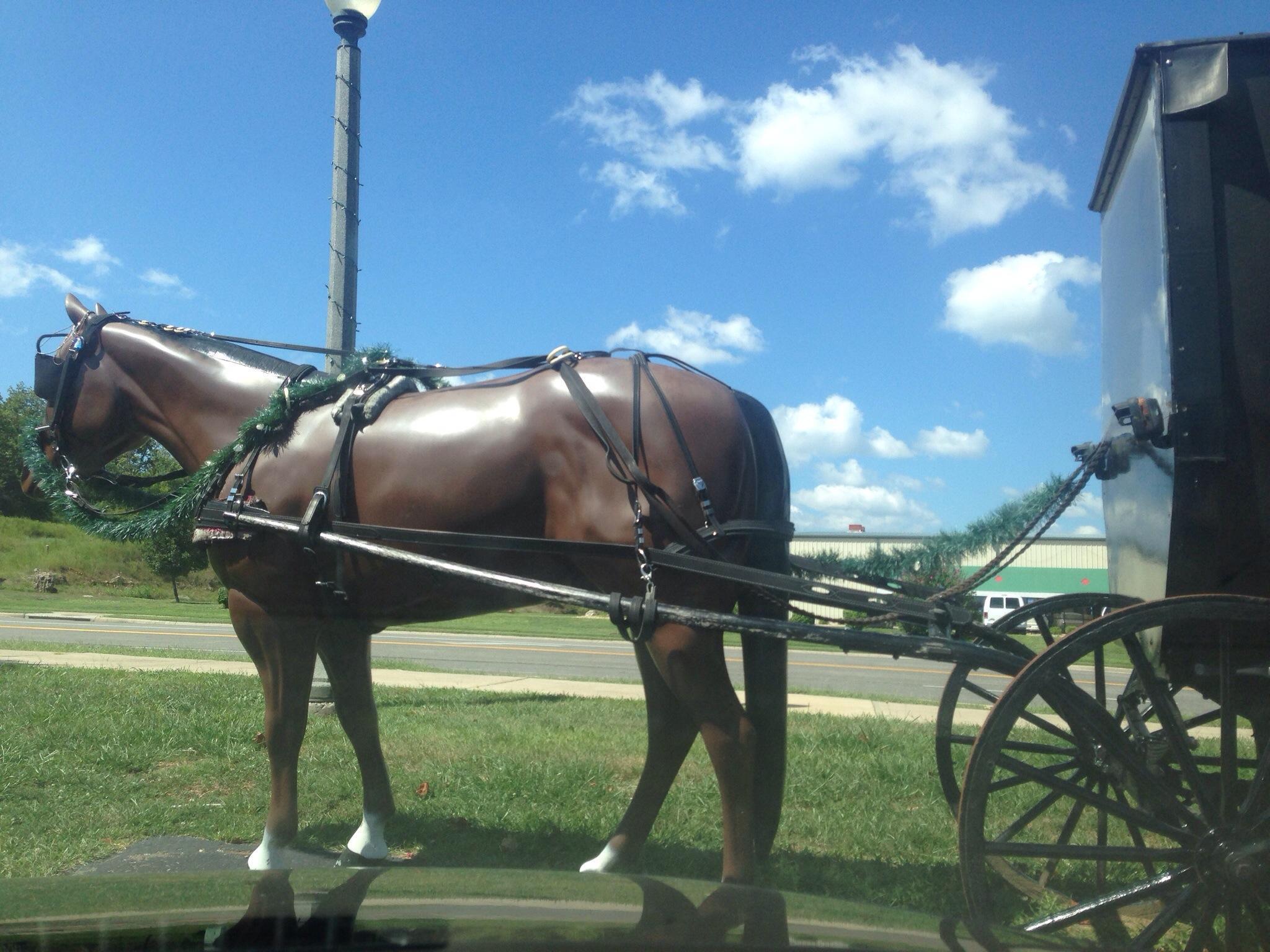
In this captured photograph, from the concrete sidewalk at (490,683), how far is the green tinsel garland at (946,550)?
16.9 ft

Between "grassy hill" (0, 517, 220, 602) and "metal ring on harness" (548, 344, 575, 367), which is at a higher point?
"metal ring on harness" (548, 344, 575, 367)

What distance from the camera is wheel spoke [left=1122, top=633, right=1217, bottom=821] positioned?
8.63 feet

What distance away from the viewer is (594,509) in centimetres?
335

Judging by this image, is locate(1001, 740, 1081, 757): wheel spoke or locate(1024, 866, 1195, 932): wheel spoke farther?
locate(1001, 740, 1081, 757): wheel spoke

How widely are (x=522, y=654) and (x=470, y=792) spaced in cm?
1114

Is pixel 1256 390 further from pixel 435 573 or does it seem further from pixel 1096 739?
pixel 435 573

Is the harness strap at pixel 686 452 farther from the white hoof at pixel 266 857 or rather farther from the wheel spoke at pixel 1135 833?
the white hoof at pixel 266 857

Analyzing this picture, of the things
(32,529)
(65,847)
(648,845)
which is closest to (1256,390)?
(648,845)

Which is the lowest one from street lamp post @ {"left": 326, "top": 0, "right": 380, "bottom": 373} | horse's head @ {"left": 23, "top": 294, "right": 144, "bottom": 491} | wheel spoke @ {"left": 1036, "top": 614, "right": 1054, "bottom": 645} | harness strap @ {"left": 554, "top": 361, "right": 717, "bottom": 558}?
wheel spoke @ {"left": 1036, "top": 614, "right": 1054, "bottom": 645}

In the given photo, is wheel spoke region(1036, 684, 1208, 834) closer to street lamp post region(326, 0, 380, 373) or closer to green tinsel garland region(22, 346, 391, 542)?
green tinsel garland region(22, 346, 391, 542)

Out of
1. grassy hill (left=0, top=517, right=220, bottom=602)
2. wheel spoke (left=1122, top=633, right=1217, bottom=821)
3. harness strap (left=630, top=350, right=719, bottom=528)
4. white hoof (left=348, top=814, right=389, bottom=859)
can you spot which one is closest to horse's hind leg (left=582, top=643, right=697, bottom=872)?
harness strap (left=630, top=350, right=719, bottom=528)

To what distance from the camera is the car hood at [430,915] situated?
72.1 inches

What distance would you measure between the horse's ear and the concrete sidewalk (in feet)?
19.1

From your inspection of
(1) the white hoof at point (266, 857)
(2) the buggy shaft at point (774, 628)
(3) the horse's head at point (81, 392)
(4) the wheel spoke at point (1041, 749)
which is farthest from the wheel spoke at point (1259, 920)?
(3) the horse's head at point (81, 392)
